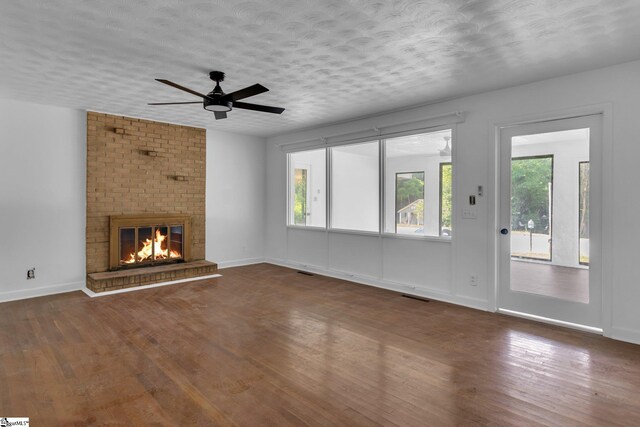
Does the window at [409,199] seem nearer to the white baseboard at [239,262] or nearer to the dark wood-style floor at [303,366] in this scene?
the dark wood-style floor at [303,366]

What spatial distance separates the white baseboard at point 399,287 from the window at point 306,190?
2.94 ft

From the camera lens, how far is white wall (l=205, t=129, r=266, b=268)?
6723mm

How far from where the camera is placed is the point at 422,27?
2689mm

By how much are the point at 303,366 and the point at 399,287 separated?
106 inches

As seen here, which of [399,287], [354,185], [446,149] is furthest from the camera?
[354,185]

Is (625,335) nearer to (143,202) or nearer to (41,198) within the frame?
(143,202)

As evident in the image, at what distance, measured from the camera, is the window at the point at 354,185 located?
252 inches

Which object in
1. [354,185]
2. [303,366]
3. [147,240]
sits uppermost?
[354,185]

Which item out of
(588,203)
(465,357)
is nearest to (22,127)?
(465,357)

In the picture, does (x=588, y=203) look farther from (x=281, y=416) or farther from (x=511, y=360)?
(x=281, y=416)

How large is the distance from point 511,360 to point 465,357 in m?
0.36

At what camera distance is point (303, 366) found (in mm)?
2803

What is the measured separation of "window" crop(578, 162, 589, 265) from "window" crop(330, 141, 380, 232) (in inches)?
114

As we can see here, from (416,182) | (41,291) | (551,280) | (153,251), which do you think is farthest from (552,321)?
(41,291)
